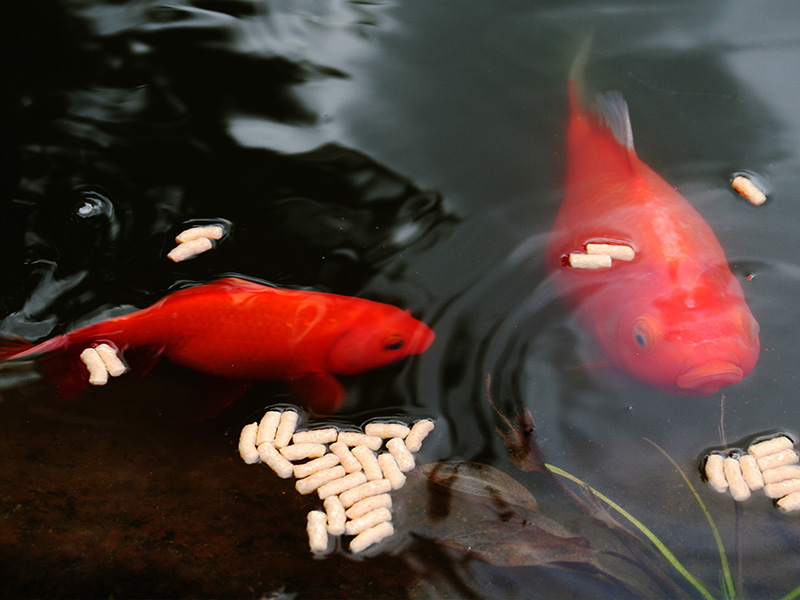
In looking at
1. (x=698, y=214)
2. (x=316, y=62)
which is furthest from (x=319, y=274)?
(x=698, y=214)

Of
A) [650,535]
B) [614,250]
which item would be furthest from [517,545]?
[614,250]

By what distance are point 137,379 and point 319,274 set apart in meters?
1.10

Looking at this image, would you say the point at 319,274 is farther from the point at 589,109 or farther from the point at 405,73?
the point at 589,109

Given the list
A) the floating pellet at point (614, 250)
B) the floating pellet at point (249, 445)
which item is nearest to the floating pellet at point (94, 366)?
the floating pellet at point (249, 445)

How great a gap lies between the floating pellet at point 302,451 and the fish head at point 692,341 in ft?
5.33

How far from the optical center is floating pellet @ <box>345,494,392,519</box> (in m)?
2.63

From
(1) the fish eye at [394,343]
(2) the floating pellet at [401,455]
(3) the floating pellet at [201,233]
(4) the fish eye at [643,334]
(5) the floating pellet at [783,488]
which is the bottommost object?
(2) the floating pellet at [401,455]

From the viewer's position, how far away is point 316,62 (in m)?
4.05

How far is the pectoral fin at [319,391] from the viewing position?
3043 mm

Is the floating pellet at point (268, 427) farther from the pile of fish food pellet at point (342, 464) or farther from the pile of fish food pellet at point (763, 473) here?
the pile of fish food pellet at point (763, 473)

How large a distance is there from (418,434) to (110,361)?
158 centimetres

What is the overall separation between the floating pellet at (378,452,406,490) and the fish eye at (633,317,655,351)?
1350 mm

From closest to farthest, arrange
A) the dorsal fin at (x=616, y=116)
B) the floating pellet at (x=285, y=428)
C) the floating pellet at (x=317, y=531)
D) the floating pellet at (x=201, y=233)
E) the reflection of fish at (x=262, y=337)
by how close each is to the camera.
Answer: the floating pellet at (x=317, y=531) → the floating pellet at (x=285, y=428) → the reflection of fish at (x=262, y=337) → the floating pellet at (x=201, y=233) → the dorsal fin at (x=616, y=116)

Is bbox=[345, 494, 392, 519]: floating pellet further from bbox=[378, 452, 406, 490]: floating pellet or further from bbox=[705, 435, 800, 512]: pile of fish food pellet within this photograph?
bbox=[705, 435, 800, 512]: pile of fish food pellet
